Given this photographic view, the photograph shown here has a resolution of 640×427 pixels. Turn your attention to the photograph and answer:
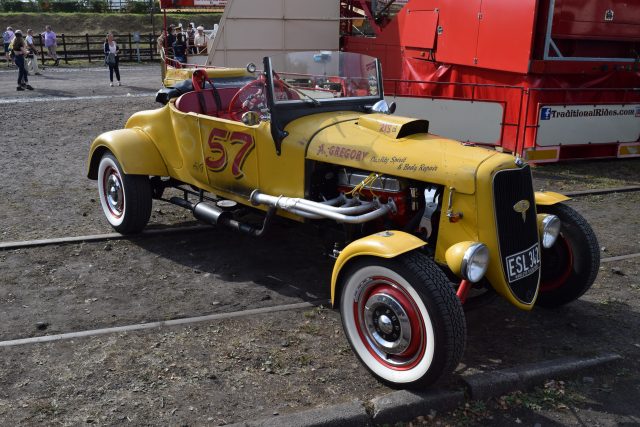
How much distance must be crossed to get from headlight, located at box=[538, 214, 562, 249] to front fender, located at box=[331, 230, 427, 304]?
1.12 m

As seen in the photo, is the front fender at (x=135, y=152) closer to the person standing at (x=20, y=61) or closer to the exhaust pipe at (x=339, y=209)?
the exhaust pipe at (x=339, y=209)

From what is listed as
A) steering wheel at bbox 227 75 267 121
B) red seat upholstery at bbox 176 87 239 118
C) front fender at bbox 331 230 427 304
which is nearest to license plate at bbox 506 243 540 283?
front fender at bbox 331 230 427 304

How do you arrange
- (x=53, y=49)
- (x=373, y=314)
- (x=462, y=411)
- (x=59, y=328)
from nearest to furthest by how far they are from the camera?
(x=462, y=411) < (x=373, y=314) < (x=59, y=328) < (x=53, y=49)

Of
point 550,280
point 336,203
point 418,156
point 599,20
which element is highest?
point 599,20

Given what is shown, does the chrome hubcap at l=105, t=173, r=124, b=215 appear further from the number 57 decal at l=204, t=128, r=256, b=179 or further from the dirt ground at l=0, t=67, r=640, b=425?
the number 57 decal at l=204, t=128, r=256, b=179

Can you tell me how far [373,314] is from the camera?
3979mm

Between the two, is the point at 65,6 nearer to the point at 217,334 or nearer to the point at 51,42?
the point at 51,42

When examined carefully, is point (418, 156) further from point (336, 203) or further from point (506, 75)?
point (506, 75)

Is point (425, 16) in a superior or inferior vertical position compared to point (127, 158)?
superior

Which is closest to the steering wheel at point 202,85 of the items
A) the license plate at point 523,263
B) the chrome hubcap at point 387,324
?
the chrome hubcap at point 387,324

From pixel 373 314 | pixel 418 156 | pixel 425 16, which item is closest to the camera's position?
pixel 373 314

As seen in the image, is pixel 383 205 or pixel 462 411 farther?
pixel 383 205

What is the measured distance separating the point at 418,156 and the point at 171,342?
2178 mm

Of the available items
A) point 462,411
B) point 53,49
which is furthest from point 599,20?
point 53,49
